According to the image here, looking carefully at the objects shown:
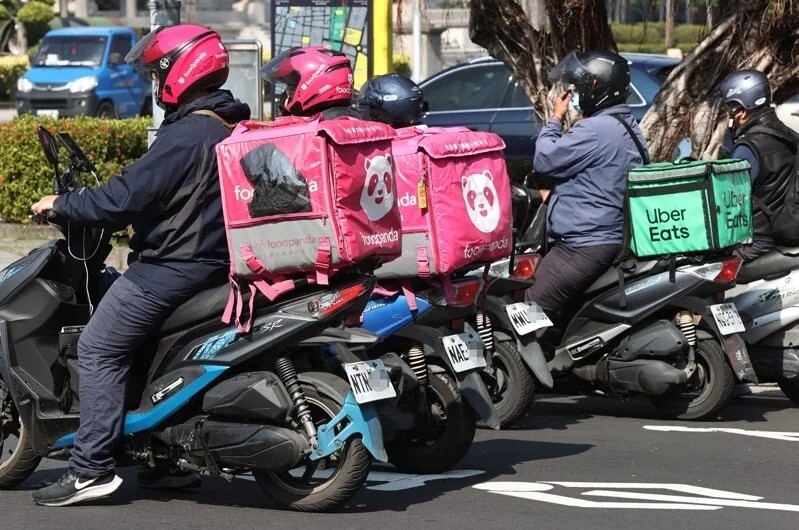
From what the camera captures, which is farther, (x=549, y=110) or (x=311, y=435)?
(x=549, y=110)

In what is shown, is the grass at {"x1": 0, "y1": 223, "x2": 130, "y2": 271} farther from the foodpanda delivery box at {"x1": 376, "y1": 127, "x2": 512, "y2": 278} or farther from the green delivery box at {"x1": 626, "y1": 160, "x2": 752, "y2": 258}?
the foodpanda delivery box at {"x1": 376, "y1": 127, "x2": 512, "y2": 278}

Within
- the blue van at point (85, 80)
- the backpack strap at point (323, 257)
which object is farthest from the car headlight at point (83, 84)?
the backpack strap at point (323, 257)

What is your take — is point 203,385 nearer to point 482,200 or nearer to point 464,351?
point 464,351

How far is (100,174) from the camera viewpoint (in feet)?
45.4

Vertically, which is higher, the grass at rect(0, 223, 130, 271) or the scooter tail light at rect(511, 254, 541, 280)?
the scooter tail light at rect(511, 254, 541, 280)

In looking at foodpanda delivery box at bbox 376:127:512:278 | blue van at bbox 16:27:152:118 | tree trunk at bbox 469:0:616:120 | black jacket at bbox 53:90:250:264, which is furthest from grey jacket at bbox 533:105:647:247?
blue van at bbox 16:27:152:118

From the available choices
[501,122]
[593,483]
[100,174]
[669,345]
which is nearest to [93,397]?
[593,483]

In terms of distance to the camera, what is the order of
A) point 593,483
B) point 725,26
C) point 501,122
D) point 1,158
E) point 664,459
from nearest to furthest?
point 593,483 → point 664,459 → point 725,26 → point 1,158 → point 501,122

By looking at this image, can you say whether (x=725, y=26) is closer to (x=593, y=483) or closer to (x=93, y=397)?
(x=593, y=483)

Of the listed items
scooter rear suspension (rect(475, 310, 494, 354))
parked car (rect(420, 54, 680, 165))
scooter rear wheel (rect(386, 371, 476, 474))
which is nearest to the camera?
scooter rear wheel (rect(386, 371, 476, 474))

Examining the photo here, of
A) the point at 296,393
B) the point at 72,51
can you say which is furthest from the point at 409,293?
the point at 72,51

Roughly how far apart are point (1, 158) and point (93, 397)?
842 cm

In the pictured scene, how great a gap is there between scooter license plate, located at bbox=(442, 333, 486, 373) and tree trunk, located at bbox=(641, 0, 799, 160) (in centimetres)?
430

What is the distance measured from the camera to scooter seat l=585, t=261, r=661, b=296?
7.77 meters
